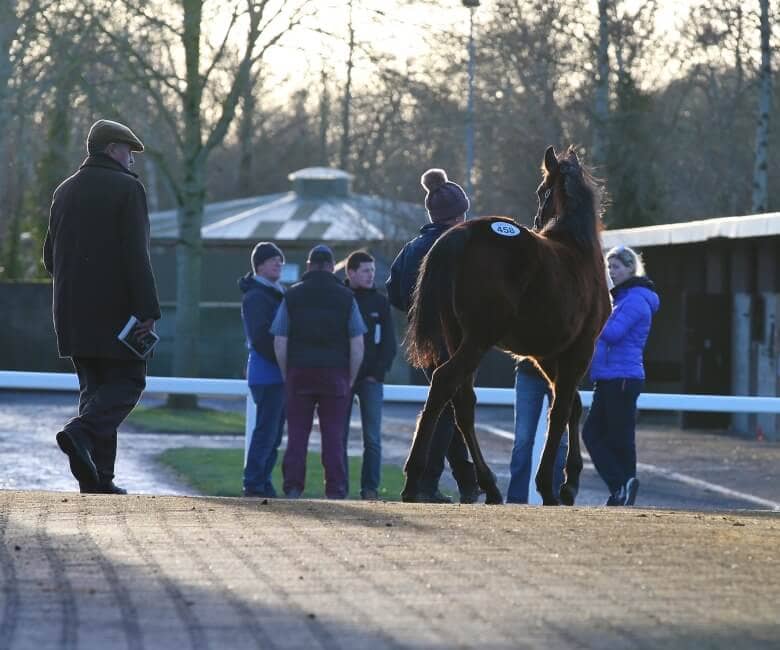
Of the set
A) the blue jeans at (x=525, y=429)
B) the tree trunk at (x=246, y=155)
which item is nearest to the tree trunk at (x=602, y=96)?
the blue jeans at (x=525, y=429)

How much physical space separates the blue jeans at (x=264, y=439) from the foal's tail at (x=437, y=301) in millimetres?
4236

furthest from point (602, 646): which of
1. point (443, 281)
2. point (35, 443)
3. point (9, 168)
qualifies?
point (9, 168)

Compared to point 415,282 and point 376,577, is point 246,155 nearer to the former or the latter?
point 415,282

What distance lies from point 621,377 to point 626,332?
305 mm

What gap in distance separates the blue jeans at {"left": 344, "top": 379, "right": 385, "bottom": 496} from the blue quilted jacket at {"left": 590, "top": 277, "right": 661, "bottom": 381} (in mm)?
2297

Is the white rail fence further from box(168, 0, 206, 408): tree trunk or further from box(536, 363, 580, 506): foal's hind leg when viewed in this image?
box(168, 0, 206, 408): tree trunk

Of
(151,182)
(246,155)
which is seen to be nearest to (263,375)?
(246,155)

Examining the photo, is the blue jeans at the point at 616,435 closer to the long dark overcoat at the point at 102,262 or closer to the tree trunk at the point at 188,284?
the long dark overcoat at the point at 102,262

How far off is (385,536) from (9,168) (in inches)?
1466

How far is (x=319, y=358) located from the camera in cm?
1292

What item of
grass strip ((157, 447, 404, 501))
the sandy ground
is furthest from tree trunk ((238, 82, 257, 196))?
the sandy ground

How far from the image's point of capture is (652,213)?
35.7 metres

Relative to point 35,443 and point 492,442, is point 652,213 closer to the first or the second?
point 492,442

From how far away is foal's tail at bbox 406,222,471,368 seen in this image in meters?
8.80
